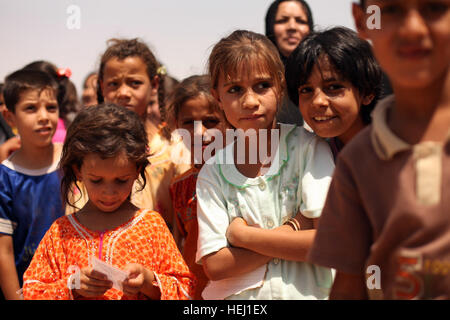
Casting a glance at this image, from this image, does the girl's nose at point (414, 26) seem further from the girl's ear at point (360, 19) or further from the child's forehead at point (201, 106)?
the child's forehead at point (201, 106)

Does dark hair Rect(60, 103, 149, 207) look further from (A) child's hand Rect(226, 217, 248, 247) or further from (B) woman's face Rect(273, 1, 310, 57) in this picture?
(B) woman's face Rect(273, 1, 310, 57)

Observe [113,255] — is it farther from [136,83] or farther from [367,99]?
[136,83]

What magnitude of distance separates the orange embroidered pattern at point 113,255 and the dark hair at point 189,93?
1.23m

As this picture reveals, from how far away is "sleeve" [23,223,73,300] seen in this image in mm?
2381

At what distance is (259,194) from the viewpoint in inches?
93.4

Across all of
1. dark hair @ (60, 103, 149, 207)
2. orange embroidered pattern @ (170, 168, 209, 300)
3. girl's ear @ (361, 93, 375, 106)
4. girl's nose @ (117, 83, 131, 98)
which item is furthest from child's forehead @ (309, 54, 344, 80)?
girl's nose @ (117, 83, 131, 98)

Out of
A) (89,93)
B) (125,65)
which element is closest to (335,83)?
(125,65)

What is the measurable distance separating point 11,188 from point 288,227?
1.99 meters

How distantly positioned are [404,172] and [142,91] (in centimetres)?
294

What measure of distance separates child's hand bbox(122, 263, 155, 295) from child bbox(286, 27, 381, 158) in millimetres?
976

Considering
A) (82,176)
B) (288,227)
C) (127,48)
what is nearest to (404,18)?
(288,227)

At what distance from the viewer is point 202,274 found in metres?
2.96

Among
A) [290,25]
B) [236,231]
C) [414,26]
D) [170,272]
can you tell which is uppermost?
[290,25]

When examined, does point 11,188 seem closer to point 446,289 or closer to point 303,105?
point 303,105
